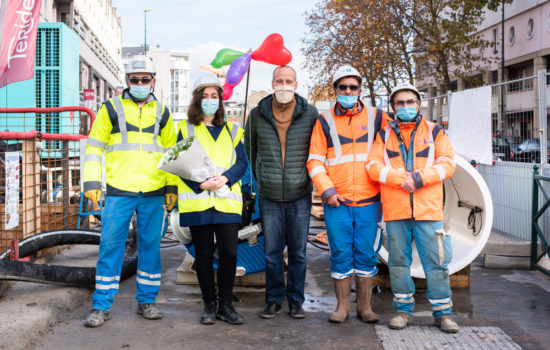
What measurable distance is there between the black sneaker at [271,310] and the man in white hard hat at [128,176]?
35.5 inches

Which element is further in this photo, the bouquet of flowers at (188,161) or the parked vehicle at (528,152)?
the parked vehicle at (528,152)

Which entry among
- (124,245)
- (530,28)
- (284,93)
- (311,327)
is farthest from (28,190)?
(530,28)

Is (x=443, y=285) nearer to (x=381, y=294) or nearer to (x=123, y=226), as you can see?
(x=381, y=294)

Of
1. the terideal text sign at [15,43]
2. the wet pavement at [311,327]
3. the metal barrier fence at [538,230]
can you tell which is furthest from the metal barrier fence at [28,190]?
the metal barrier fence at [538,230]

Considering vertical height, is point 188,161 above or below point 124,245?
→ above

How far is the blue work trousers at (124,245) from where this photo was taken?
15.3 ft

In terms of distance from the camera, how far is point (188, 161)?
4426 mm

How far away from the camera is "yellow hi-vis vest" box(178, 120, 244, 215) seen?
15.0 feet

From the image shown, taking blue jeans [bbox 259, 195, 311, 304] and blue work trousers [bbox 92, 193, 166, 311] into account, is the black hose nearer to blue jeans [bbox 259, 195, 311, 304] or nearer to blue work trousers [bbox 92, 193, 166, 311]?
blue work trousers [bbox 92, 193, 166, 311]

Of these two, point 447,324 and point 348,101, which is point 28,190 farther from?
point 447,324

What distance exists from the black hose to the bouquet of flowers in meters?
Answer: 1.55

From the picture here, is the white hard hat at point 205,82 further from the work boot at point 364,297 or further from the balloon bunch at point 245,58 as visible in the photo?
the work boot at point 364,297

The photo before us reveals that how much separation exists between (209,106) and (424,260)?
2.19 m

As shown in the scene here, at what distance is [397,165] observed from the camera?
4.59 m
